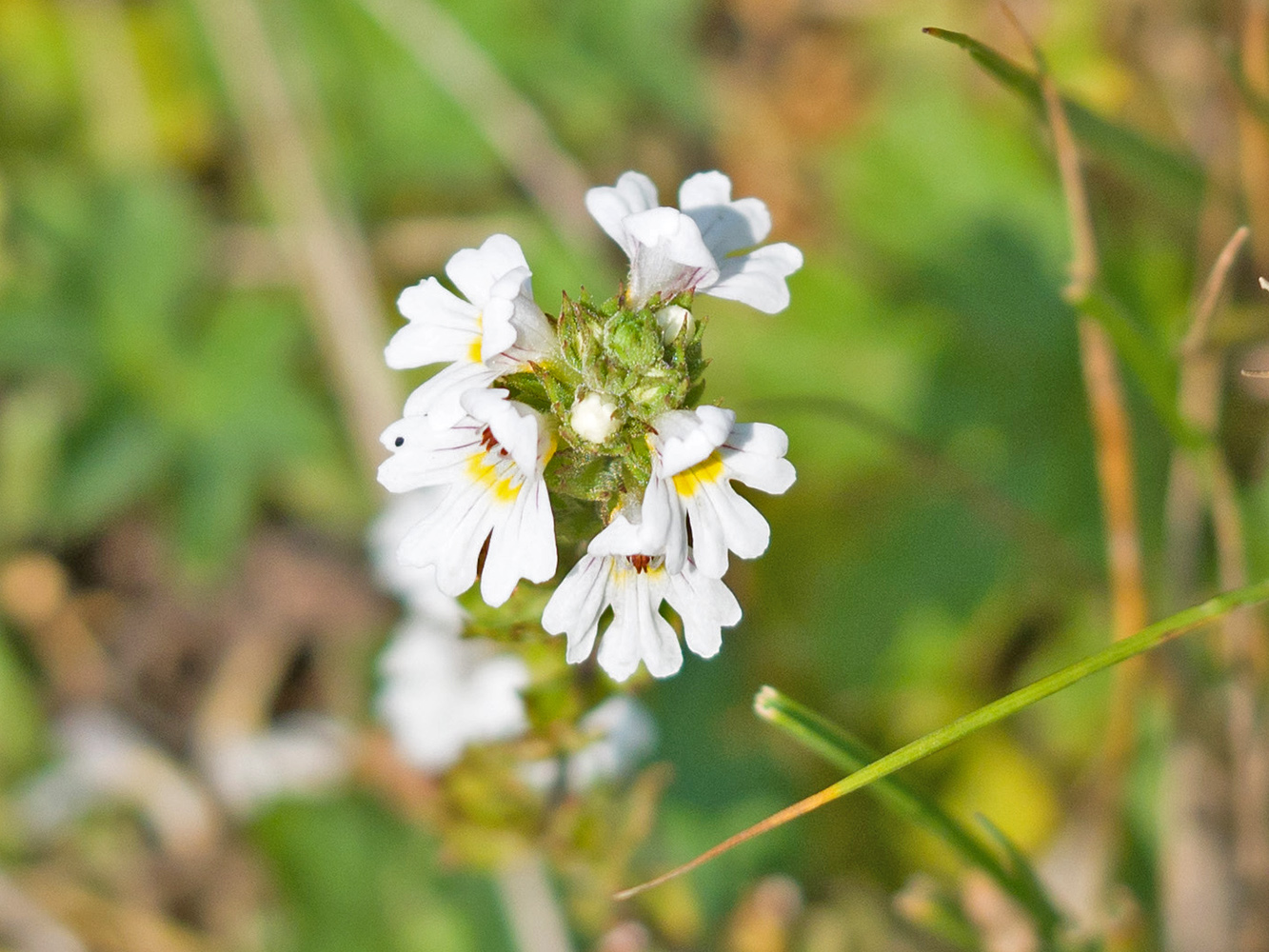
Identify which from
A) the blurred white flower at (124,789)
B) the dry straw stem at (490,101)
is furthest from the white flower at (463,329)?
the blurred white flower at (124,789)

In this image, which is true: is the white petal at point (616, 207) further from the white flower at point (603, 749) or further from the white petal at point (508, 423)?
the white flower at point (603, 749)

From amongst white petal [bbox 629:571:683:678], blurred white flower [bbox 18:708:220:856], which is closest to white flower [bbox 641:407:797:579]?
white petal [bbox 629:571:683:678]

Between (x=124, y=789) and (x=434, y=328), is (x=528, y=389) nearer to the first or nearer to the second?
(x=434, y=328)

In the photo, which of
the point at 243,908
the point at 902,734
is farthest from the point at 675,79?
the point at 243,908

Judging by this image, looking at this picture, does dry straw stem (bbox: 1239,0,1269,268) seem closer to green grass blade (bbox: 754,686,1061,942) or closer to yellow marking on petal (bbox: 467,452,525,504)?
green grass blade (bbox: 754,686,1061,942)

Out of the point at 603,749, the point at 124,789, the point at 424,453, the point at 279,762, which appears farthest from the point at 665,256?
the point at 124,789
